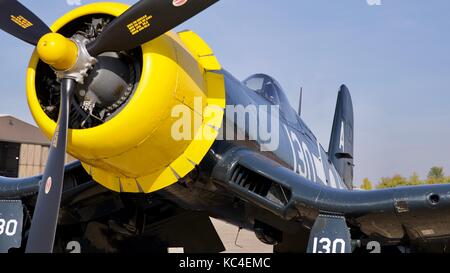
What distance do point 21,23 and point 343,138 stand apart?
8.46 meters

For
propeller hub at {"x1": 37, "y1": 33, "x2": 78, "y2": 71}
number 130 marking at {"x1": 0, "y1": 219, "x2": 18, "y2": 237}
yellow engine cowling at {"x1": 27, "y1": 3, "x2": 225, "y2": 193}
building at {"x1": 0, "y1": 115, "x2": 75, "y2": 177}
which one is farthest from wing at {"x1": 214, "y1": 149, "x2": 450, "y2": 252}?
building at {"x1": 0, "y1": 115, "x2": 75, "y2": 177}

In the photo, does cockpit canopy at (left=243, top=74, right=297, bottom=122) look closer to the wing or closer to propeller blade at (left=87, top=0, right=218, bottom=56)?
the wing

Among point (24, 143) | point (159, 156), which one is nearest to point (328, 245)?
point (159, 156)

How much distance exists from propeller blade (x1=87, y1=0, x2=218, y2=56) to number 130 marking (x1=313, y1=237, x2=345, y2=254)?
2240mm

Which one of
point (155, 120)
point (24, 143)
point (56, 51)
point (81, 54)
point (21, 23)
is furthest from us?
point (24, 143)

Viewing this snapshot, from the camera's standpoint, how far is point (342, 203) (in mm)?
4676

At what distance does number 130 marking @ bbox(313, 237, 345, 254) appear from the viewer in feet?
14.8

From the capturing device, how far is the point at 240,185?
15.8 feet

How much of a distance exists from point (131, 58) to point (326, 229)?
225 centimetres

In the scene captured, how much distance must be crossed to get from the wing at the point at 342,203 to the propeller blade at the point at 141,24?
1478 mm

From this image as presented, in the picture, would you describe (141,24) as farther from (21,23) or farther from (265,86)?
(265,86)

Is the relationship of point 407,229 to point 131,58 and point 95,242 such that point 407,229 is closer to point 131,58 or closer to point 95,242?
point 131,58

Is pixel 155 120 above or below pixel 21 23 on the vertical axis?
below

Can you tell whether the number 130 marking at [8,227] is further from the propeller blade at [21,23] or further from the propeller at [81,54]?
the propeller blade at [21,23]
